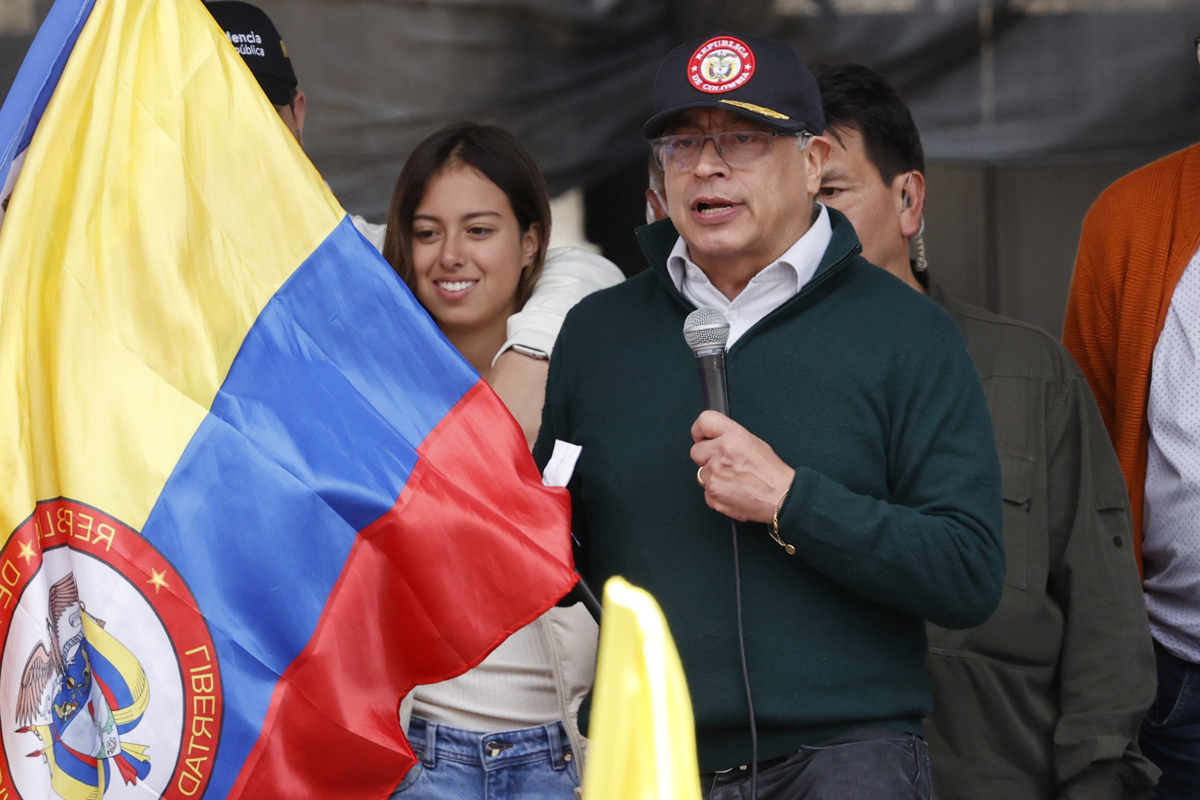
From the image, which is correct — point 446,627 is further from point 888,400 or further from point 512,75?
point 512,75

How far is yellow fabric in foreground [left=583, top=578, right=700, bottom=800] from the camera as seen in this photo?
41.7 inches

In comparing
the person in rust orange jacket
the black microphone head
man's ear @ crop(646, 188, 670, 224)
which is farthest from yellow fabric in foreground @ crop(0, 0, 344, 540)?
the person in rust orange jacket

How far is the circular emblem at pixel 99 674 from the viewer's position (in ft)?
6.89

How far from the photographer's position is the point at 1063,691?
10.1 ft

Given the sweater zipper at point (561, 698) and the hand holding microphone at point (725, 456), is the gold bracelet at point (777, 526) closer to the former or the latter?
the hand holding microphone at point (725, 456)

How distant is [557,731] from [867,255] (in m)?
1.30

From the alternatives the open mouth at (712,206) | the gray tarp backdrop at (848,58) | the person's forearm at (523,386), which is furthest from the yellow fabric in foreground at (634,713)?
the gray tarp backdrop at (848,58)

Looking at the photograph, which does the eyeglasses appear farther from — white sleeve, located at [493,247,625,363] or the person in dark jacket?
the person in dark jacket

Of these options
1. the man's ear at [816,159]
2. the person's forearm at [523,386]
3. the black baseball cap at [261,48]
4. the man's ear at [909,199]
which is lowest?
the person's forearm at [523,386]

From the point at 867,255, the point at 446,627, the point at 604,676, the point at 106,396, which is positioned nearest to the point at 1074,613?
the point at 867,255

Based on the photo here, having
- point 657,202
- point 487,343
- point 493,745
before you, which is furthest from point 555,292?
point 493,745

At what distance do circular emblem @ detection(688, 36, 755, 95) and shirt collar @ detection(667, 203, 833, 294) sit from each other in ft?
0.94

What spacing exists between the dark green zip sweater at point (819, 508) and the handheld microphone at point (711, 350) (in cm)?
13

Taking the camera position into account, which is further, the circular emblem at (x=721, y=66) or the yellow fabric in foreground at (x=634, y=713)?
the circular emblem at (x=721, y=66)
